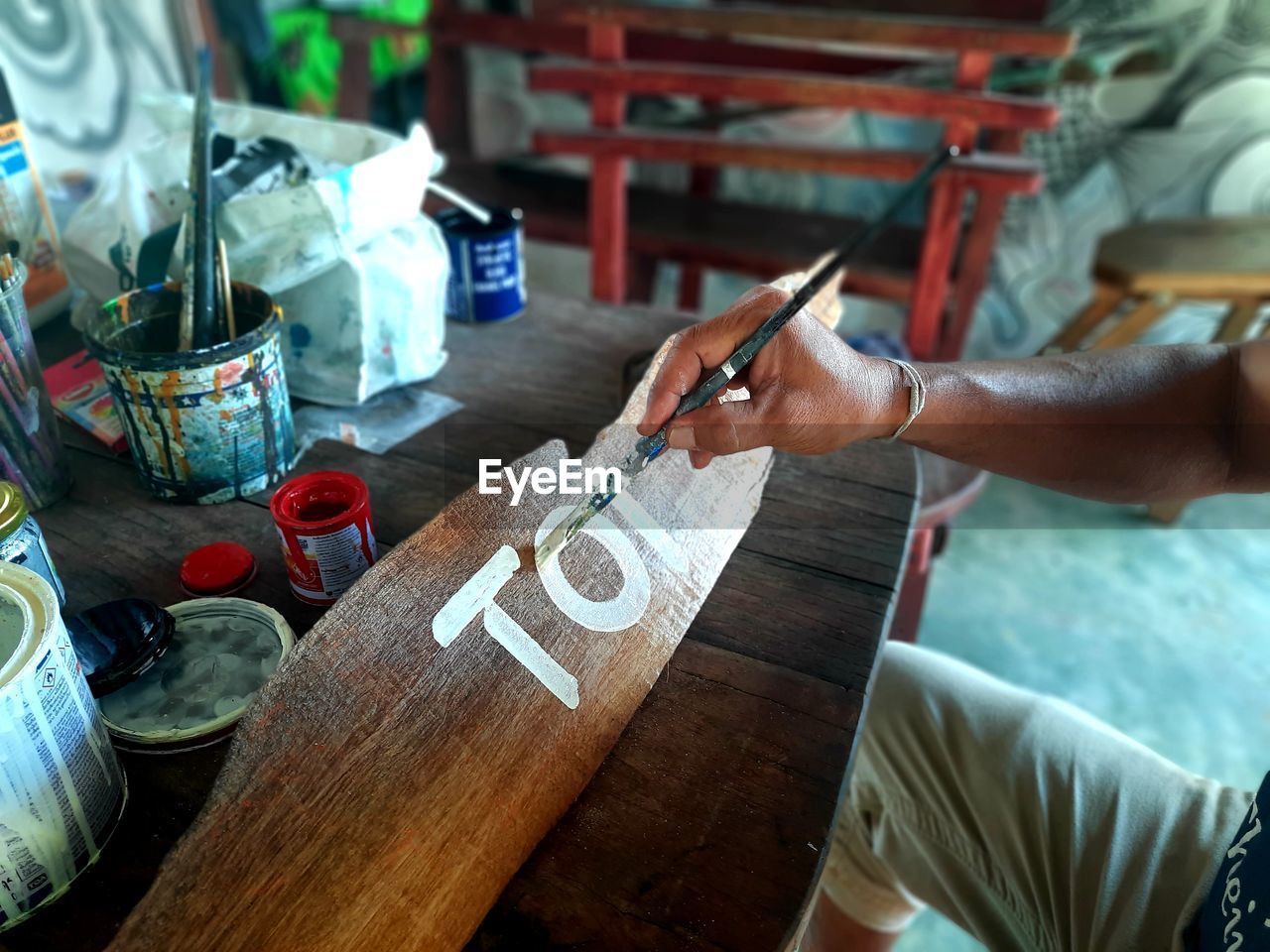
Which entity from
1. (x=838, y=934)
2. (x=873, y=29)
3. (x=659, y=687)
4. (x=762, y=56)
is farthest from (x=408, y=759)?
(x=762, y=56)

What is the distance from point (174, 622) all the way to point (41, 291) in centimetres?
67

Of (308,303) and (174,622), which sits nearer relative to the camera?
(174,622)

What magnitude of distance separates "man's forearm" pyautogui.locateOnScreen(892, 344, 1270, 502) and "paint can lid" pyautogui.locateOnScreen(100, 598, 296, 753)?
657mm

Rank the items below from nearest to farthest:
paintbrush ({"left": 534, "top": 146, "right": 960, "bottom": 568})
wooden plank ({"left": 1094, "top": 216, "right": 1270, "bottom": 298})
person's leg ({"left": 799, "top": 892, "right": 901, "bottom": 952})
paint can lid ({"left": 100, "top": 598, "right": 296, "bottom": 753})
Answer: paint can lid ({"left": 100, "top": 598, "right": 296, "bottom": 753}) → paintbrush ({"left": 534, "top": 146, "right": 960, "bottom": 568}) → person's leg ({"left": 799, "top": 892, "right": 901, "bottom": 952}) → wooden plank ({"left": 1094, "top": 216, "right": 1270, "bottom": 298})

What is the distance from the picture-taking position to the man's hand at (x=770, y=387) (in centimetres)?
79

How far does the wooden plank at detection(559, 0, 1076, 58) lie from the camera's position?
5.50 ft

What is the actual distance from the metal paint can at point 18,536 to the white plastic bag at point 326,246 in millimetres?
386

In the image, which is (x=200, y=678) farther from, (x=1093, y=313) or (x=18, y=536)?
(x=1093, y=313)

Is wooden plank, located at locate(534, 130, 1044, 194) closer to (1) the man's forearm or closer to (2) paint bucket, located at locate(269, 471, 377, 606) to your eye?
(1) the man's forearm

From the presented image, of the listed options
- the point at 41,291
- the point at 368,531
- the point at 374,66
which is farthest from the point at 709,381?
the point at 374,66

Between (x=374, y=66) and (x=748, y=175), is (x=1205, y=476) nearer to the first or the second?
(x=748, y=175)

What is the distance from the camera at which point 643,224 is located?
2418 millimetres

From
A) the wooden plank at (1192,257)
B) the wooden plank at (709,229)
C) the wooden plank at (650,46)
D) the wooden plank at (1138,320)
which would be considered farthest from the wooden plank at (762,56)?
the wooden plank at (1138,320)

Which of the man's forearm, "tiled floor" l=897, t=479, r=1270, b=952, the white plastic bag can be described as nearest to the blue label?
the white plastic bag
